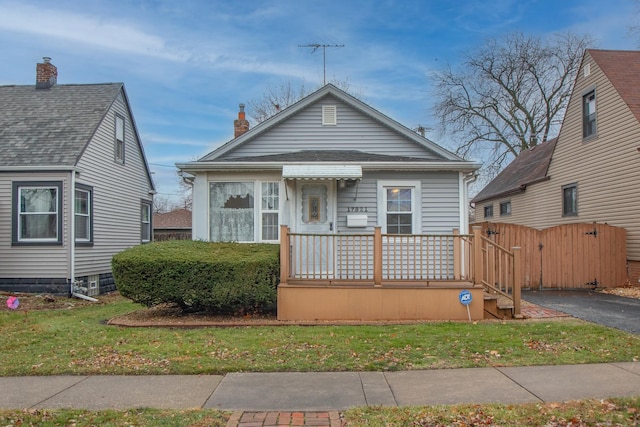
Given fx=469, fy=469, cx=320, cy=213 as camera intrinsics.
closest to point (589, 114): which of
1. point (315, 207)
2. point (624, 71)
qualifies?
point (624, 71)

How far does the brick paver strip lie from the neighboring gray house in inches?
401

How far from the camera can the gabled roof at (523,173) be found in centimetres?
1956

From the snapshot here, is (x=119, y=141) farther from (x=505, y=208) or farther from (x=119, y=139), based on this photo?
(x=505, y=208)

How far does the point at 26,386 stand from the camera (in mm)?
→ 4957

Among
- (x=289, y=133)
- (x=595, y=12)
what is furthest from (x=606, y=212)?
(x=289, y=133)

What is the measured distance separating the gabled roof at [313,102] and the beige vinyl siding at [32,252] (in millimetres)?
4559

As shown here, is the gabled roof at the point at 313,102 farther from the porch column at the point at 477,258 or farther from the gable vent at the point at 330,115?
the porch column at the point at 477,258

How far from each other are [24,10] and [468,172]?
38.4ft

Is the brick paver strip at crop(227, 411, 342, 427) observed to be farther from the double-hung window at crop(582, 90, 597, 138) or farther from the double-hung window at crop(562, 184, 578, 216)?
the double-hung window at crop(562, 184, 578, 216)

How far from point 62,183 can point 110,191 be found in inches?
98.7

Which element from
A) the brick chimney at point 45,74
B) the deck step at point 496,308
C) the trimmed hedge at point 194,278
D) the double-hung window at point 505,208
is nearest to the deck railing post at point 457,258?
the deck step at point 496,308

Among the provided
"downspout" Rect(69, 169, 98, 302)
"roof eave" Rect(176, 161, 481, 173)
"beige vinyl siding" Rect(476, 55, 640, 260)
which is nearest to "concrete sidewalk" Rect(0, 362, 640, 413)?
"roof eave" Rect(176, 161, 481, 173)

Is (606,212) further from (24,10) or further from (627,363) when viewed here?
(24,10)

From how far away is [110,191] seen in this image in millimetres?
14852
